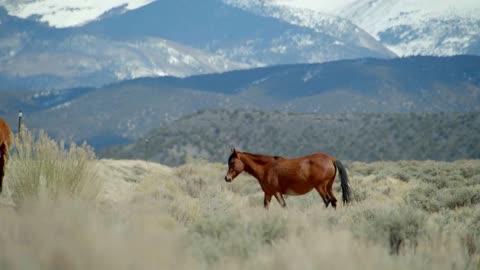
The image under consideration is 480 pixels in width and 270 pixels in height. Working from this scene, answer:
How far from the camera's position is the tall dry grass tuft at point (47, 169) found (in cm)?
1319

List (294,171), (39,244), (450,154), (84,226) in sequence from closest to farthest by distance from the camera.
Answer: (39,244) < (84,226) < (294,171) < (450,154)

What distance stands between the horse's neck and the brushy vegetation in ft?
276

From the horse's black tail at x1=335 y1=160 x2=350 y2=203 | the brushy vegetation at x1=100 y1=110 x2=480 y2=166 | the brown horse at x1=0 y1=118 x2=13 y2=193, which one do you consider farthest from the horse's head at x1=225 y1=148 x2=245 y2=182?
the brushy vegetation at x1=100 y1=110 x2=480 y2=166

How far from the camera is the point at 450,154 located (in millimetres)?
98250

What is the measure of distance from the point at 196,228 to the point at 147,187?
15256 millimetres

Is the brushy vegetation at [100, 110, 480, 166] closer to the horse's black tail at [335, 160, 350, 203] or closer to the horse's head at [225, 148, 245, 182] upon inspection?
the horse's black tail at [335, 160, 350, 203]

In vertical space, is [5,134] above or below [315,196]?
above

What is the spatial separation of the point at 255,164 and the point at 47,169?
3.94m

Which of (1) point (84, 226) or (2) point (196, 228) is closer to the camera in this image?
(1) point (84, 226)

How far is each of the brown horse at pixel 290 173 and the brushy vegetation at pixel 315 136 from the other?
8412 centimetres

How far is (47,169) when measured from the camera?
1328cm

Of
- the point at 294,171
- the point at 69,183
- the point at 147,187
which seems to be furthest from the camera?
the point at 147,187

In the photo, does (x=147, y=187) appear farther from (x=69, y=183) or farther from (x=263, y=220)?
(x=263, y=220)

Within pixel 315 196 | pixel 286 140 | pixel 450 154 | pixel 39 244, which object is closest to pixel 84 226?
pixel 39 244
